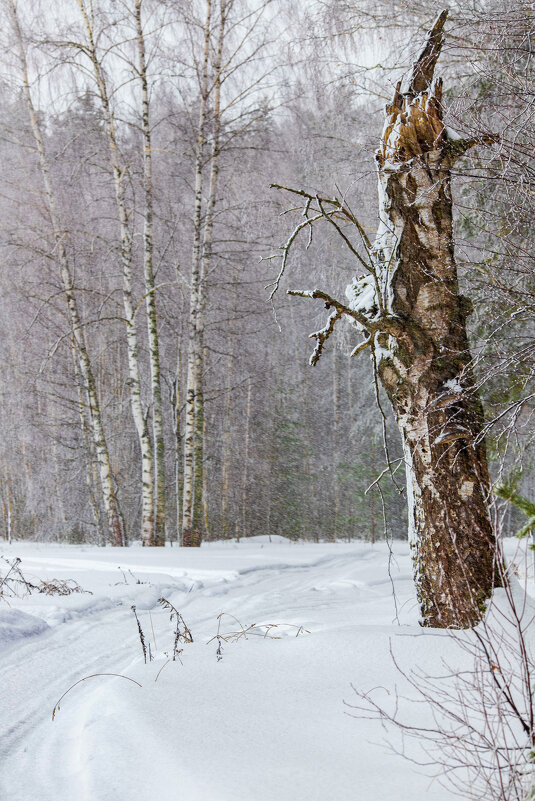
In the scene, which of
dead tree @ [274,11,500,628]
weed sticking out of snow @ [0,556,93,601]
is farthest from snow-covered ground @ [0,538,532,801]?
dead tree @ [274,11,500,628]

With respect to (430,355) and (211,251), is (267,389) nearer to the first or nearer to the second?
(211,251)

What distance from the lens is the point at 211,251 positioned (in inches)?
448

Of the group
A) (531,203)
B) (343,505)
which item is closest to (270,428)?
(343,505)

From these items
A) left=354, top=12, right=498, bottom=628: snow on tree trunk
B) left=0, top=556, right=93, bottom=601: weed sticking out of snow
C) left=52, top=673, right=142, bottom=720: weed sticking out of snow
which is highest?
left=354, top=12, right=498, bottom=628: snow on tree trunk

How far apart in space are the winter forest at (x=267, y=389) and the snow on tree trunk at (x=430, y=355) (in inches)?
0.7

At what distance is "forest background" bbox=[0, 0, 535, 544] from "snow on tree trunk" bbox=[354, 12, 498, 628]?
0.21 meters

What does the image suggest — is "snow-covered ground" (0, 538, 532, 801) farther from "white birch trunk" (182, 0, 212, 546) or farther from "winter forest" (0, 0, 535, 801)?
"white birch trunk" (182, 0, 212, 546)

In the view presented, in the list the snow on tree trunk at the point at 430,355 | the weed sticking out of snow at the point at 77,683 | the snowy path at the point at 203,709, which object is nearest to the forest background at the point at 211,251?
the snow on tree trunk at the point at 430,355

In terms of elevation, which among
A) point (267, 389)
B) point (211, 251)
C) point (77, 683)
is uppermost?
point (211, 251)

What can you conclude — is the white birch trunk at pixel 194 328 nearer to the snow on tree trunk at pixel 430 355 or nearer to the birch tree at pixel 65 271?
the birch tree at pixel 65 271

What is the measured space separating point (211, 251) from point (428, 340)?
8.15 meters

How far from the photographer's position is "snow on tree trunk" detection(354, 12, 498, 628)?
144 inches

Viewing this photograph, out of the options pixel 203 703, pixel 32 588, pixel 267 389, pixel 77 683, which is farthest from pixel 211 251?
pixel 203 703

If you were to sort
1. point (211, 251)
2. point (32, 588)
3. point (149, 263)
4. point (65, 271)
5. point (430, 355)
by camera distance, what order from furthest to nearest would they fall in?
point (211, 251) < point (65, 271) < point (149, 263) < point (32, 588) < point (430, 355)
